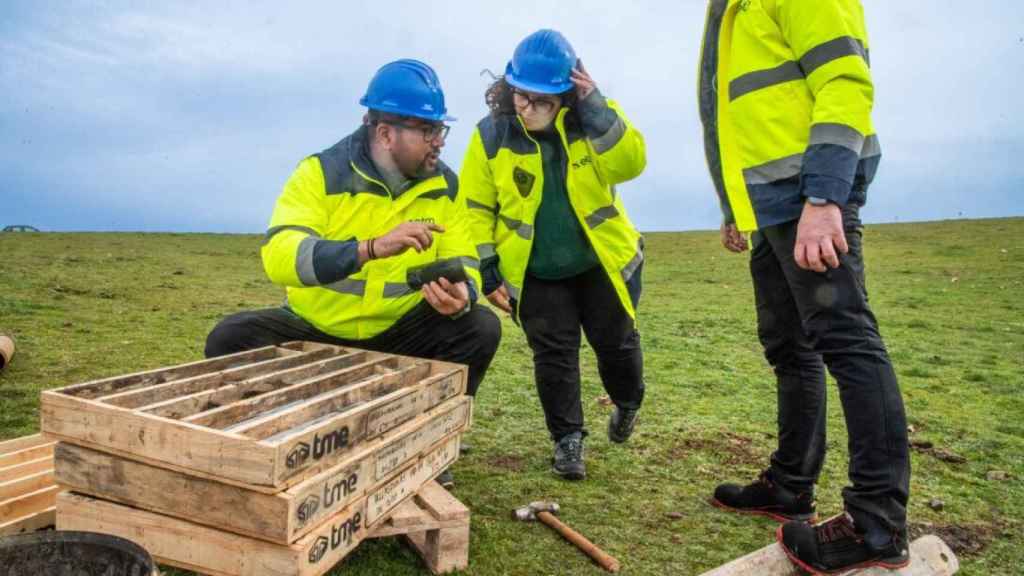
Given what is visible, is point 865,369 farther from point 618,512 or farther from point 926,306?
point 926,306

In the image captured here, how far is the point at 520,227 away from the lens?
4.09 meters

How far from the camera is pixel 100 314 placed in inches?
359

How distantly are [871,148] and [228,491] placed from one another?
249 cm

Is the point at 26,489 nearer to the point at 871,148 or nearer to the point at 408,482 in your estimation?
the point at 408,482

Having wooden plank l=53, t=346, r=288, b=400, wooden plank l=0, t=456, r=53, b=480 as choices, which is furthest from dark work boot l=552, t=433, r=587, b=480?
wooden plank l=0, t=456, r=53, b=480

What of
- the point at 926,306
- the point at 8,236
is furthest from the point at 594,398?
the point at 8,236

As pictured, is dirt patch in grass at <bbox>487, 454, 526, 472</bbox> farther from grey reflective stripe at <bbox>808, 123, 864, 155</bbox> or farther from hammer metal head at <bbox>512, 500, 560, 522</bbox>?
grey reflective stripe at <bbox>808, 123, 864, 155</bbox>

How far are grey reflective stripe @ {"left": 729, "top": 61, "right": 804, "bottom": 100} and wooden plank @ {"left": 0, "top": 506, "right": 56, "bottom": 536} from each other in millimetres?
3040

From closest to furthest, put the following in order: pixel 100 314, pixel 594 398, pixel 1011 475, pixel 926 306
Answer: pixel 1011 475 → pixel 594 398 → pixel 100 314 → pixel 926 306

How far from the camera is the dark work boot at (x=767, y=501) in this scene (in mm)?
3514

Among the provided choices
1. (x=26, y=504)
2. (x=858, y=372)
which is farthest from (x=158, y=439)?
(x=858, y=372)

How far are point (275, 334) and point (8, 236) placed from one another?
2151 centimetres

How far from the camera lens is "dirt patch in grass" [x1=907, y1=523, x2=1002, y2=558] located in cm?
328

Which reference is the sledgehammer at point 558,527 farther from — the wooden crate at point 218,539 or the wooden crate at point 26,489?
the wooden crate at point 26,489
